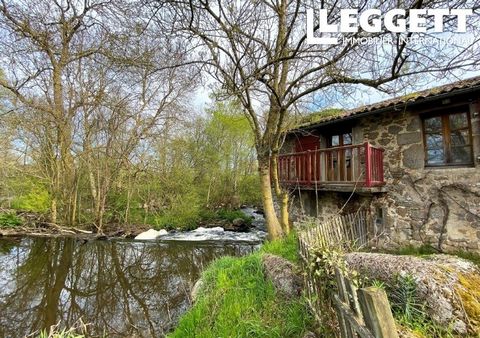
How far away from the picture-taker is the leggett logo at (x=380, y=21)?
145 inches

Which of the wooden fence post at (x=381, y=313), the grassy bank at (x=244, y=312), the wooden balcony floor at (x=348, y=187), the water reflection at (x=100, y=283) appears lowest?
the water reflection at (x=100, y=283)

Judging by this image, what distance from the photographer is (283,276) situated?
12.5 ft

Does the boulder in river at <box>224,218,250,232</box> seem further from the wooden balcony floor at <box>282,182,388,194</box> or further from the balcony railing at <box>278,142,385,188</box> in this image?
the wooden balcony floor at <box>282,182,388,194</box>

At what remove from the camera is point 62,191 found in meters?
11.2

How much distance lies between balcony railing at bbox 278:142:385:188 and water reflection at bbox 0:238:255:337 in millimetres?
2858

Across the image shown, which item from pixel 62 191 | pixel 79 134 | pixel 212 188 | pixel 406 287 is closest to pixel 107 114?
pixel 79 134

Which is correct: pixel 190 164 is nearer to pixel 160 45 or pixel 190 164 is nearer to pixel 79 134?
pixel 79 134

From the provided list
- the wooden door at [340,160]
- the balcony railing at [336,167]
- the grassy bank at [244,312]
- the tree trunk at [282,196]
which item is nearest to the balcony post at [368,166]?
the balcony railing at [336,167]

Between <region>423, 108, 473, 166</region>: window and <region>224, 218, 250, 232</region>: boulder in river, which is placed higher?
<region>423, 108, 473, 166</region>: window

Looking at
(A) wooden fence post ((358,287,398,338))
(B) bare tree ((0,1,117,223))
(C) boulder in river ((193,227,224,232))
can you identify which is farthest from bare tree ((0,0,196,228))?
(A) wooden fence post ((358,287,398,338))

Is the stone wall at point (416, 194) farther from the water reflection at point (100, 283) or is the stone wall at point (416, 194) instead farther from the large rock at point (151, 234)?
the large rock at point (151, 234)

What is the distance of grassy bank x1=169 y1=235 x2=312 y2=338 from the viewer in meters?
2.90

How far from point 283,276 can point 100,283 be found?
14.4ft

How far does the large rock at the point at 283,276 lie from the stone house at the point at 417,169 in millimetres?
2450
